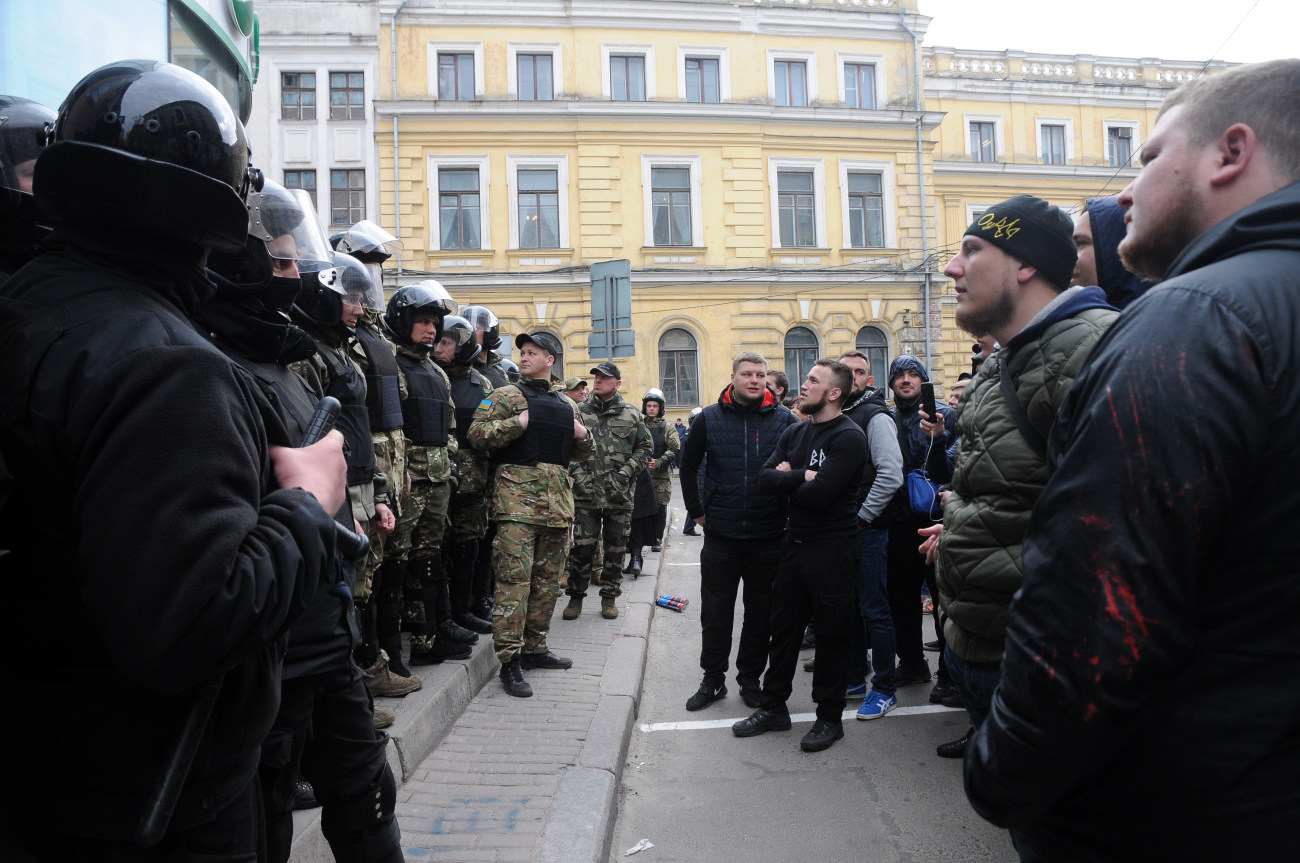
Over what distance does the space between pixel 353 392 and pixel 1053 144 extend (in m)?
30.9

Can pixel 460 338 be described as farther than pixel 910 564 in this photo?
Yes

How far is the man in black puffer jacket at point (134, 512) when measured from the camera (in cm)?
122

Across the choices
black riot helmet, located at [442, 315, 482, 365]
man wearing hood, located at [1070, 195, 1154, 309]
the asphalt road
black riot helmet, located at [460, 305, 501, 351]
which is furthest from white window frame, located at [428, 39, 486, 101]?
man wearing hood, located at [1070, 195, 1154, 309]

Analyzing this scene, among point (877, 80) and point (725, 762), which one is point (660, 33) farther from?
point (725, 762)

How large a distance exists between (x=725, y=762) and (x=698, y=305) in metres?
20.6

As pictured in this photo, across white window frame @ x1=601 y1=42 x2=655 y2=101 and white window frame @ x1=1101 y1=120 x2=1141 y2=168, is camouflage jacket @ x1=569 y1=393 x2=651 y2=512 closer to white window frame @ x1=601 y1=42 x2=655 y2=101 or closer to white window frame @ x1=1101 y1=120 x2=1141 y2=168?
white window frame @ x1=601 y1=42 x2=655 y2=101

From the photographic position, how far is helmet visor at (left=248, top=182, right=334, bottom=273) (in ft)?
7.86

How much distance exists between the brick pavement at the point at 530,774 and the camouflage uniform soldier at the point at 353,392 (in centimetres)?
47

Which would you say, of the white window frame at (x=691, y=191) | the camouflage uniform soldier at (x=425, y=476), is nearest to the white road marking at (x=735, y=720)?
the camouflage uniform soldier at (x=425, y=476)

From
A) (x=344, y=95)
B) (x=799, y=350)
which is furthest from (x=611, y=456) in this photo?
(x=344, y=95)

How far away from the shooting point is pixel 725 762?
4.47 metres

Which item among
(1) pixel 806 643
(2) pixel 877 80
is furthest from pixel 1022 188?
(1) pixel 806 643

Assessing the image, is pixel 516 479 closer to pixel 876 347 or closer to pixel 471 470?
pixel 471 470

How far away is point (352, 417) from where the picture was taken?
3.60 metres
